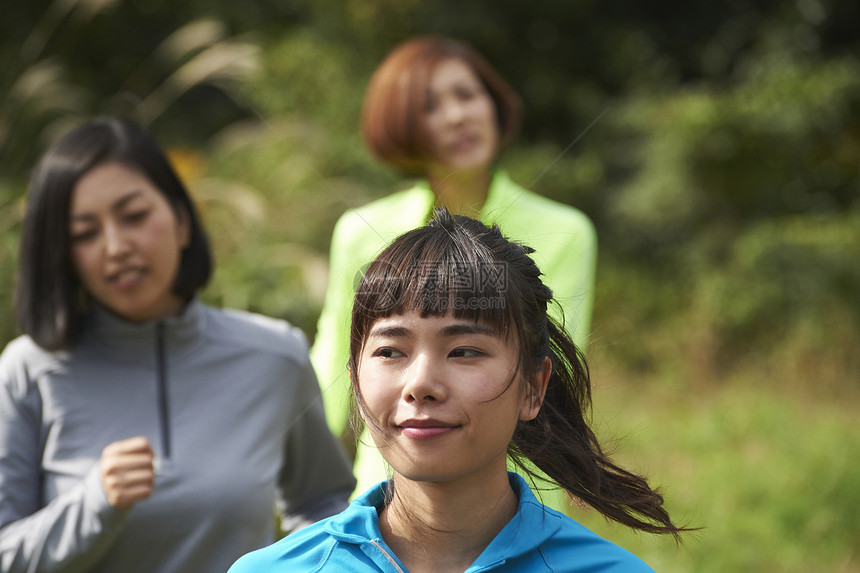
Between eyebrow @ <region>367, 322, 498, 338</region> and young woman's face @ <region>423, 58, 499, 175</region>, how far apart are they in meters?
1.33

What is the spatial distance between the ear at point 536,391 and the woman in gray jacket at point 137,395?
31.8 inches

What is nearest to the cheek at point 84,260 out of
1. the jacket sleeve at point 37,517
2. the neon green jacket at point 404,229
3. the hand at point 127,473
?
the jacket sleeve at point 37,517

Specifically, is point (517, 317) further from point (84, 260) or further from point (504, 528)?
point (84, 260)

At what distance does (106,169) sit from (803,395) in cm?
594

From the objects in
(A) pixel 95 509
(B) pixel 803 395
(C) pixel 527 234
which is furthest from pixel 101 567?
(B) pixel 803 395

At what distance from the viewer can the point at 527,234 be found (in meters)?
2.51

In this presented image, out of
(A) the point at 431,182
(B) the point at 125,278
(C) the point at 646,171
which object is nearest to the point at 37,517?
(B) the point at 125,278

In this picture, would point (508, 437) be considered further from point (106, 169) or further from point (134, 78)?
point (134, 78)

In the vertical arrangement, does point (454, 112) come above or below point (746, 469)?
above

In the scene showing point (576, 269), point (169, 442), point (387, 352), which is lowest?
point (169, 442)

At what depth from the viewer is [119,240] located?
7.28 ft

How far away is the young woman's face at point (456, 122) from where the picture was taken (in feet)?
9.20

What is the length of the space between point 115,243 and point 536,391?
1113 mm

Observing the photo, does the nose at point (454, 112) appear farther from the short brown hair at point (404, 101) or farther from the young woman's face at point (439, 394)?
the young woman's face at point (439, 394)
